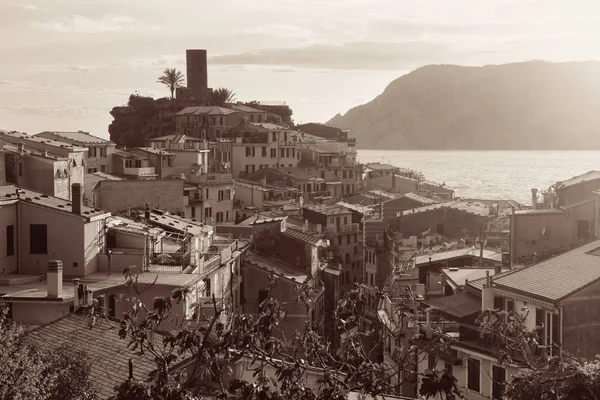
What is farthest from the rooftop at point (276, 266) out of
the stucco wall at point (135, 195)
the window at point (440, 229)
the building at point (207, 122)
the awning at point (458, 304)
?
the building at point (207, 122)

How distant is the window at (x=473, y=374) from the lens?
2231 centimetres

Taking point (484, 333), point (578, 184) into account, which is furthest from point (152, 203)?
point (484, 333)

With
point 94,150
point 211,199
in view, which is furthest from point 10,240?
point 94,150

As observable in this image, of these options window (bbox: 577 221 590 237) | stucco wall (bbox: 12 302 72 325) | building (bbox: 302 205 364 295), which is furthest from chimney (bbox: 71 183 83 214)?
building (bbox: 302 205 364 295)

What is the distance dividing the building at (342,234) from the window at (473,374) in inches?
1205

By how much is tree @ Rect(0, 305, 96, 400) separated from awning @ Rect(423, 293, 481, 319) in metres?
10.3

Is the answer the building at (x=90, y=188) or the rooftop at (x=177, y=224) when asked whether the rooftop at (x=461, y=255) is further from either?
the building at (x=90, y=188)

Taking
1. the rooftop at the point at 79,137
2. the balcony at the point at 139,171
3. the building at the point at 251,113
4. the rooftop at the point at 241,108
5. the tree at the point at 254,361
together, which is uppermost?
the rooftop at the point at 241,108

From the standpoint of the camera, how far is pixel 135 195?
149 feet

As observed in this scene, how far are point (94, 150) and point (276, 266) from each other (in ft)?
78.0

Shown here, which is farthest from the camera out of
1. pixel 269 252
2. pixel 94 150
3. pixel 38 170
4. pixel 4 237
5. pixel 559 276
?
pixel 94 150

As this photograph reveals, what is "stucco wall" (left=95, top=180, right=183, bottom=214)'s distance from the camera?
44.7 m

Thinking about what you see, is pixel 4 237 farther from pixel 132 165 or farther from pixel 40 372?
pixel 132 165

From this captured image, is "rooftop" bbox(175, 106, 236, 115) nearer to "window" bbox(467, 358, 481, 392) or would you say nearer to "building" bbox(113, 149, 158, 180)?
"building" bbox(113, 149, 158, 180)
